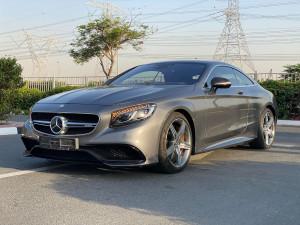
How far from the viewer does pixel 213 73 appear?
6.48m

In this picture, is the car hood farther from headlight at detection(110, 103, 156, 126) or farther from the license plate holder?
the license plate holder

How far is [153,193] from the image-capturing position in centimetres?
451

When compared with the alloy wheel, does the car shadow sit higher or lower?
lower

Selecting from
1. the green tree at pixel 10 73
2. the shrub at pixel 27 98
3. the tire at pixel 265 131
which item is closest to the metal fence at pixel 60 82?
the shrub at pixel 27 98

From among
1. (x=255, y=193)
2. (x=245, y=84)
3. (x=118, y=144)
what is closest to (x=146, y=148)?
(x=118, y=144)

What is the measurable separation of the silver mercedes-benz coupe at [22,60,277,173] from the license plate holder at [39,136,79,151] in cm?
1

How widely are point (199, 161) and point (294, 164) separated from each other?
1.34m

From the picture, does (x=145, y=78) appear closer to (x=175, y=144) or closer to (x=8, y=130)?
(x=175, y=144)

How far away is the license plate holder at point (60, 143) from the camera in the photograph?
5.02 metres

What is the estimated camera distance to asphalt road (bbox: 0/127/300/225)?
146 inches

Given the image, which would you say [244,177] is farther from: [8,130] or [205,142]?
[8,130]

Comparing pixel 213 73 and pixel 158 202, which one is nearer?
pixel 158 202

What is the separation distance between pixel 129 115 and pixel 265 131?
3.45 meters

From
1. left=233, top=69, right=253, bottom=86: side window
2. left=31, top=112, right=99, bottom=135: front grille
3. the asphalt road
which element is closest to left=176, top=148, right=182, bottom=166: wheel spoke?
the asphalt road
